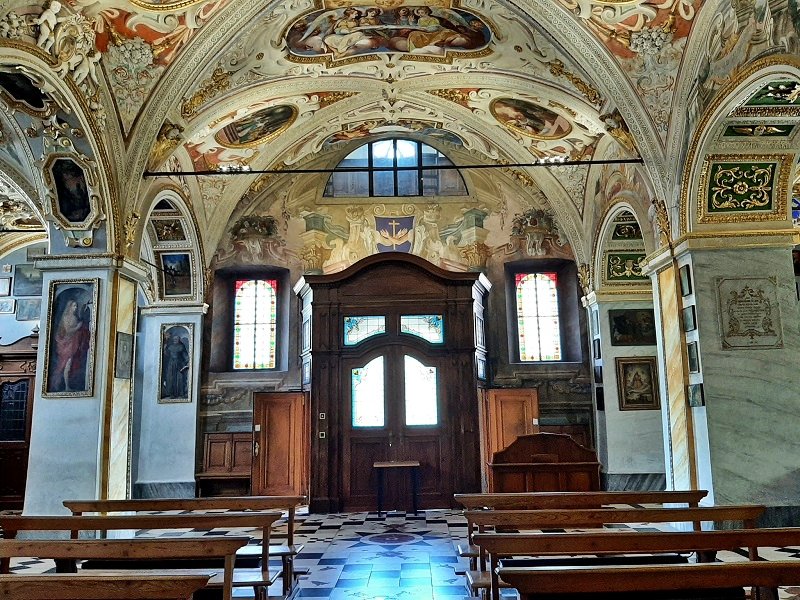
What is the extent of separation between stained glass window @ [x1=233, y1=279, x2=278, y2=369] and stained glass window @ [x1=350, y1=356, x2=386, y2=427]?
291cm

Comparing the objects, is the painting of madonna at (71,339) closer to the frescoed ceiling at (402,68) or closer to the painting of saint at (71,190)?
the painting of saint at (71,190)

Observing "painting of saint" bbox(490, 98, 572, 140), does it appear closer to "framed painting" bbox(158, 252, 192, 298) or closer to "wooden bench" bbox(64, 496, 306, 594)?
"framed painting" bbox(158, 252, 192, 298)

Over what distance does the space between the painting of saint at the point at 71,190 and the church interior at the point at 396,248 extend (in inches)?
1.2

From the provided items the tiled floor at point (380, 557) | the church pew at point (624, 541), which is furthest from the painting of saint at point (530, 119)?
the church pew at point (624, 541)

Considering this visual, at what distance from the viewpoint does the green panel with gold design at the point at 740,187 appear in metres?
9.34

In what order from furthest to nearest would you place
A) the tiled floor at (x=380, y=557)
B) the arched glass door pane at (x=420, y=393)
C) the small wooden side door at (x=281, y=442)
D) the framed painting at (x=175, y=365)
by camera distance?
the framed painting at (x=175, y=365) < the small wooden side door at (x=281, y=442) < the arched glass door pane at (x=420, y=393) < the tiled floor at (x=380, y=557)

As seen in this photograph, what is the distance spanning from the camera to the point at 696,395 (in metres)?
A: 9.27

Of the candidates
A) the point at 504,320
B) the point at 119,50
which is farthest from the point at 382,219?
the point at 119,50

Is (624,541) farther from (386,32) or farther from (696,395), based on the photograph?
(386,32)

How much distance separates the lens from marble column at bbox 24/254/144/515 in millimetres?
9141

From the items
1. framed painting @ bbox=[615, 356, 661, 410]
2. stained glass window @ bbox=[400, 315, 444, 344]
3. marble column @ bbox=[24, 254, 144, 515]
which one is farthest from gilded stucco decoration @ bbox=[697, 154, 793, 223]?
marble column @ bbox=[24, 254, 144, 515]

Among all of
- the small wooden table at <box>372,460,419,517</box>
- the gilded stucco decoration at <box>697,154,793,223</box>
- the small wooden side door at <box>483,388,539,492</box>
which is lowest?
the small wooden table at <box>372,460,419,517</box>

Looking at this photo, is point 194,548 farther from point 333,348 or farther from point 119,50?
point 333,348

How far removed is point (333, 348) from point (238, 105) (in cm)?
450
